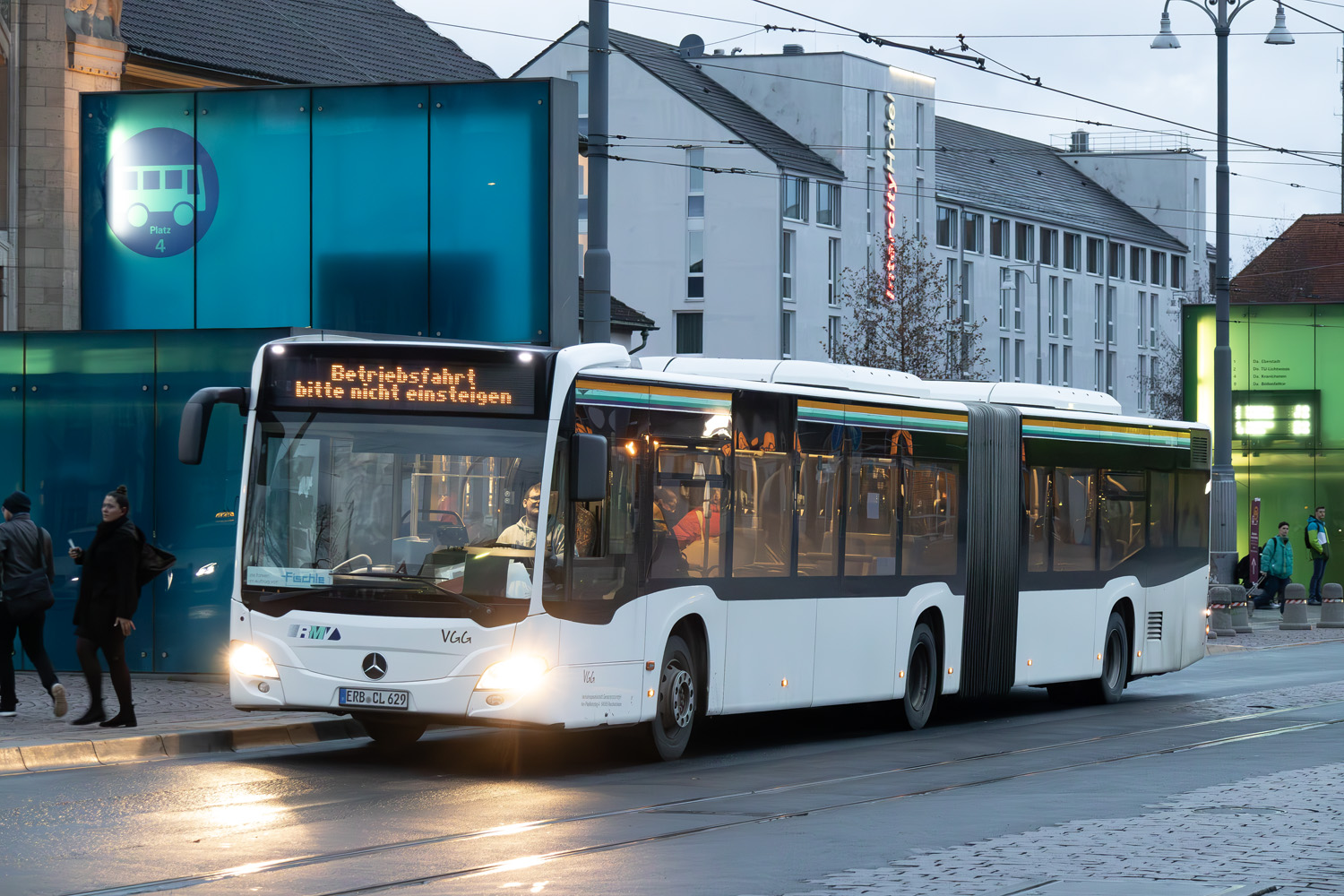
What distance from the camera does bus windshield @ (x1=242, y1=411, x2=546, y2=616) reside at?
12.9 meters

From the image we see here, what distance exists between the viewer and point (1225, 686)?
22734 millimetres

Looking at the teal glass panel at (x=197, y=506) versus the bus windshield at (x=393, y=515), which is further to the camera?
the teal glass panel at (x=197, y=506)

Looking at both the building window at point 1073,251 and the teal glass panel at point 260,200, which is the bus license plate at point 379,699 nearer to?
the teal glass panel at point 260,200

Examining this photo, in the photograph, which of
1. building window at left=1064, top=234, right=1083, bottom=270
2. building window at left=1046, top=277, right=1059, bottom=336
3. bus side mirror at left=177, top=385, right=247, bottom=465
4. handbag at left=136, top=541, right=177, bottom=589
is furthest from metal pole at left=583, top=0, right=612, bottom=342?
building window at left=1064, top=234, right=1083, bottom=270

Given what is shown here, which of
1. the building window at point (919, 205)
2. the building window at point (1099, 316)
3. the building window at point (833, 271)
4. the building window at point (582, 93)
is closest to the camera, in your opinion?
the building window at point (582, 93)

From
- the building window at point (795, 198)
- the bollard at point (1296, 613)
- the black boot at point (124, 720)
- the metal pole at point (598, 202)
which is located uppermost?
the building window at point (795, 198)

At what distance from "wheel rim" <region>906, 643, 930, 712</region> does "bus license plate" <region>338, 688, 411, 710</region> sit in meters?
5.60

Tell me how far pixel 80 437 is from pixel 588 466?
8.53m

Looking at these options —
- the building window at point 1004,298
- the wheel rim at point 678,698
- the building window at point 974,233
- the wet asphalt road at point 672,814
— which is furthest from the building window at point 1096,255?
the wheel rim at point 678,698

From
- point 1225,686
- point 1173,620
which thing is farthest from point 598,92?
point 1225,686

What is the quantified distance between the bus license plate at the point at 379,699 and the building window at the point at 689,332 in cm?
5707

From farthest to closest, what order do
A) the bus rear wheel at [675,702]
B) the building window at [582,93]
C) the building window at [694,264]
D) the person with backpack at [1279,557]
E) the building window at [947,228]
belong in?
the building window at [947,228] < the building window at [694,264] < the building window at [582,93] < the person with backpack at [1279,557] < the bus rear wheel at [675,702]

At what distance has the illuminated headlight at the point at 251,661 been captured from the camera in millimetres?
13273

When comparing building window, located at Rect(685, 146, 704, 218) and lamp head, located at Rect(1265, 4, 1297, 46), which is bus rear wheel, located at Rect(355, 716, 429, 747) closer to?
lamp head, located at Rect(1265, 4, 1297, 46)
